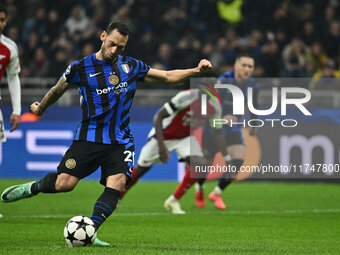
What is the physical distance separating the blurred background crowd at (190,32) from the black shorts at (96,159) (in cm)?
894

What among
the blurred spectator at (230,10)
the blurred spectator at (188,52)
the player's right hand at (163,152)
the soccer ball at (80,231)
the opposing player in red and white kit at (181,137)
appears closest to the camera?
the soccer ball at (80,231)

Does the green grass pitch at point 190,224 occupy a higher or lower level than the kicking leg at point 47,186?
lower

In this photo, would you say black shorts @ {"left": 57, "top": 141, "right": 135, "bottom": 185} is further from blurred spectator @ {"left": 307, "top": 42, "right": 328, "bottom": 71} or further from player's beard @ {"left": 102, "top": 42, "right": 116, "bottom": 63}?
blurred spectator @ {"left": 307, "top": 42, "right": 328, "bottom": 71}

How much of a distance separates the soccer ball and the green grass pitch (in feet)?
0.32

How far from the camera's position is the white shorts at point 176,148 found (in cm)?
1014

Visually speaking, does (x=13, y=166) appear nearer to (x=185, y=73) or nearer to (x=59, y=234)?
(x=59, y=234)

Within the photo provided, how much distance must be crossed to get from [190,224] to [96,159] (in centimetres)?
225

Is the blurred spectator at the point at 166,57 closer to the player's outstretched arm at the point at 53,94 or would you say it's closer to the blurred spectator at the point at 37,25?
the blurred spectator at the point at 37,25

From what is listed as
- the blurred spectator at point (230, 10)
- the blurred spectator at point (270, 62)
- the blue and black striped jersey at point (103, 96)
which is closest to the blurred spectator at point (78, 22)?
the blurred spectator at point (230, 10)

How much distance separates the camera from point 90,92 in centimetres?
657

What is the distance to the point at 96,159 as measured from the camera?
6578mm

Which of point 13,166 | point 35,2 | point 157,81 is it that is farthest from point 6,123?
point 157,81

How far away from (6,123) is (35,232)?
724 cm

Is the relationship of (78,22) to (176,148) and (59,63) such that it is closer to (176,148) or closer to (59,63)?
(59,63)
